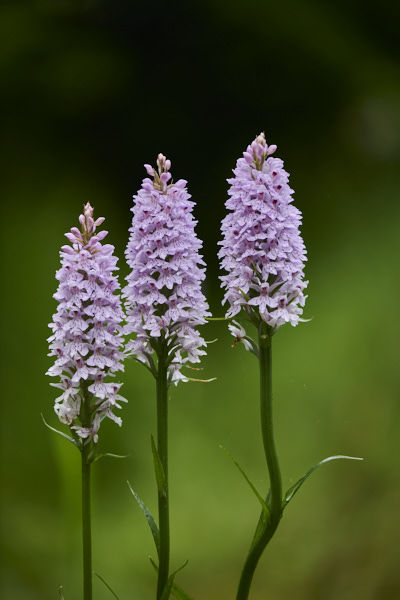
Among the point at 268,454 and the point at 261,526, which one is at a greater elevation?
the point at 268,454

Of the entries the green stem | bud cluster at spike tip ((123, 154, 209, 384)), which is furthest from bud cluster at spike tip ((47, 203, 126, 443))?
the green stem

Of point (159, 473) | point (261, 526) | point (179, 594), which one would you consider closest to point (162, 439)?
point (159, 473)

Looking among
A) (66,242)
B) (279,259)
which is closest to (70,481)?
(66,242)

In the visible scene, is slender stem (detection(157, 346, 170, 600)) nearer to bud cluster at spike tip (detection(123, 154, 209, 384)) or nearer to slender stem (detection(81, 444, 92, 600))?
bud cluster at spike tip (detection(123, 154, 209, 384))

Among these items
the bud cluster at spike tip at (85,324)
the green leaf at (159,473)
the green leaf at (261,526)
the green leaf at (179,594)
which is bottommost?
the green leaf at (179,594)

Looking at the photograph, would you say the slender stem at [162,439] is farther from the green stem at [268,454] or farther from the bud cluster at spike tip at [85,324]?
the green stem at [268,454]

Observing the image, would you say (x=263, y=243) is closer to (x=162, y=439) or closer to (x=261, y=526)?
(x=162, y=439)

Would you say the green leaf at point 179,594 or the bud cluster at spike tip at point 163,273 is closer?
the bud cluster at spike tip at point 163,273

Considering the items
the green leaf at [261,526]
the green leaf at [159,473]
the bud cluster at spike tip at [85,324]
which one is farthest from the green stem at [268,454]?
the bud cluster at spike tip at [85,324]
